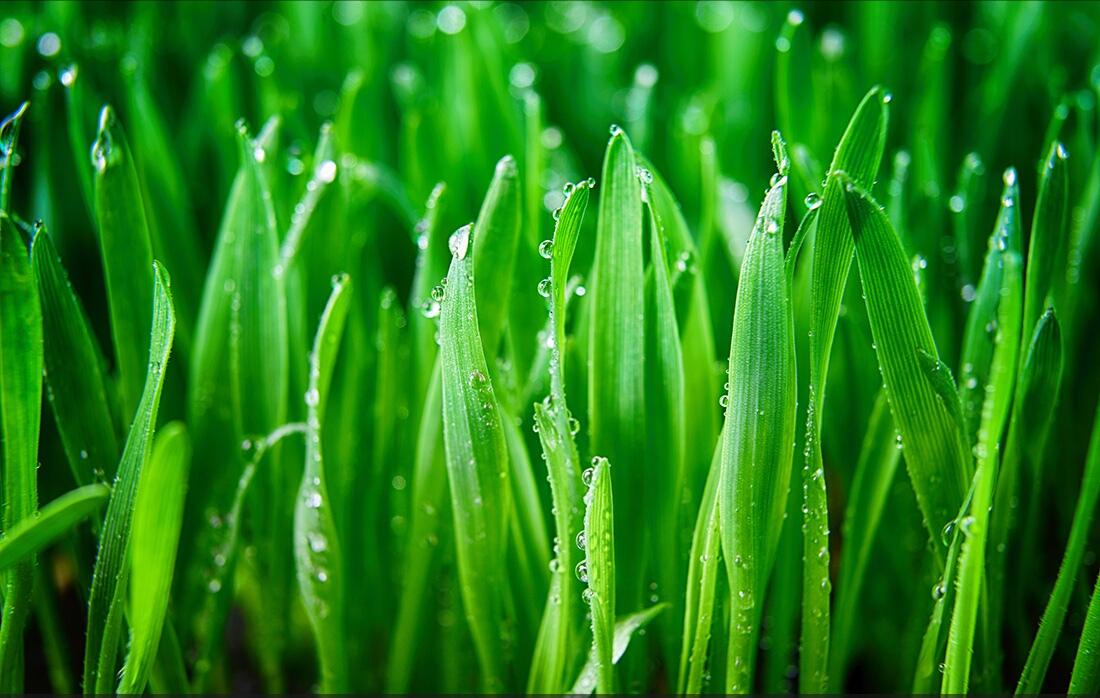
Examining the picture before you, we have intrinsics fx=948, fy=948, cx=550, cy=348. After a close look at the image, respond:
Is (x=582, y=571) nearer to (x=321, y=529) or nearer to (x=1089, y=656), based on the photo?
(x=321, y=529)

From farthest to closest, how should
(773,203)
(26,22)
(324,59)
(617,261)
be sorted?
(324,59), (26,22), (617,261), (773,203)

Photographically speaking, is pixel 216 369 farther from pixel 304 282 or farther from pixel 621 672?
pixel 621 672

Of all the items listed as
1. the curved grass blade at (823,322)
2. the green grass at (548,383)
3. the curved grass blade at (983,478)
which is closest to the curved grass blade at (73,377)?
the green grass at (548,383)

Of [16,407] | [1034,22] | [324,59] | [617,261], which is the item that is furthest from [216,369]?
[1034,22]

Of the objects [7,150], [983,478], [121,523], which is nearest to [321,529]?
[121,523]

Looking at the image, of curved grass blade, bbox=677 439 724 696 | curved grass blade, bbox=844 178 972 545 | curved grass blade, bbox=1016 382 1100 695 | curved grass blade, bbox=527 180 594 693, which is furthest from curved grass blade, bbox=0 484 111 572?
curved grass blade, bbox=1016 382 1100 695

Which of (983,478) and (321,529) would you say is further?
(321,529)

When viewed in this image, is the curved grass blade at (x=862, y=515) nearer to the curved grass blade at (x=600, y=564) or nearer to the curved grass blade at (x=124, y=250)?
the curved grass blade at (x=600, y=564)
